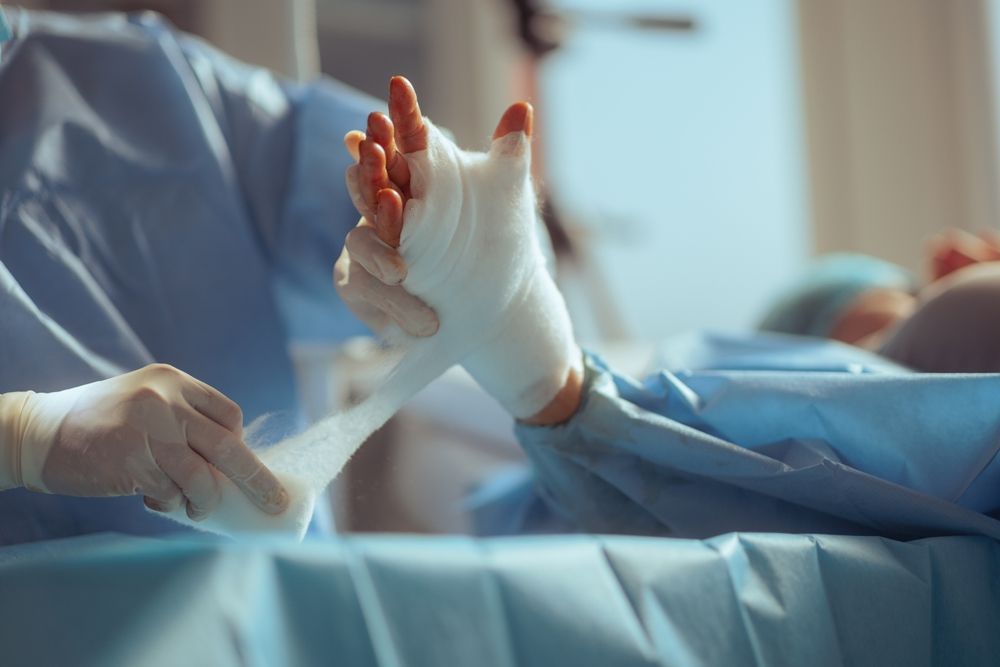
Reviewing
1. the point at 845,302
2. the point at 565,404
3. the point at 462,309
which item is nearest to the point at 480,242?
the point at 462,309

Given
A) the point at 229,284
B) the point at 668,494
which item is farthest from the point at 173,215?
the point at 668,494

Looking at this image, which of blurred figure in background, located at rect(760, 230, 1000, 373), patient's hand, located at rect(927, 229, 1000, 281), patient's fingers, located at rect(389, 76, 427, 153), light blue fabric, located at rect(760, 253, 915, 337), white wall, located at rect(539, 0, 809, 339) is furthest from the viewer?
white wall, located at rect(539, 0, 809, 339)

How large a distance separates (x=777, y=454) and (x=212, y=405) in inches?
13.1

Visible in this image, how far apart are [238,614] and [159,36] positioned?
1.93ft

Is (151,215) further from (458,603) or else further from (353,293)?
(458,603)

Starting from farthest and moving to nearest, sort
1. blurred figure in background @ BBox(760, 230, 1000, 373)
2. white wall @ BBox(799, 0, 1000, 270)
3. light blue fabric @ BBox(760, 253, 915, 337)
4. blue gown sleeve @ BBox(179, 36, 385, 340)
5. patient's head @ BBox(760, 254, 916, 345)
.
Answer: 1. white wall @ BBox(799, 0, 1000, 270)
2. light blue fabric @ BBox(760, 253, 915, 337)
3. patient's head @ BBox(760, 254, 916, 345)
4. blue gown sleeve @ BBox(179, 36, 385, 340)
5. blurred figure in background @ BBox(760, 230, 1000, 373)

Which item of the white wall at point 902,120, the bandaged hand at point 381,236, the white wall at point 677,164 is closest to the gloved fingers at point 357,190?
the bandaged hand at point 381,236

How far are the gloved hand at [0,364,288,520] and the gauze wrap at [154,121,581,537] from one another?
0.02 meters

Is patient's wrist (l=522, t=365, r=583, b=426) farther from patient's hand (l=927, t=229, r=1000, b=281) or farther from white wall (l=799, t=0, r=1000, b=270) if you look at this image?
white wall (l=799, t=0, r=1000, b=270)

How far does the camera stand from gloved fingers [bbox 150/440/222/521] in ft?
1.32

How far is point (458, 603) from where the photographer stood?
0.37m

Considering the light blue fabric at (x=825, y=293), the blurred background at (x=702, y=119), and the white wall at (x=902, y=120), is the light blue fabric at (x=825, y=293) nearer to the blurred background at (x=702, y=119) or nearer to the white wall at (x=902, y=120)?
the blurred background at (x=702, y=119)

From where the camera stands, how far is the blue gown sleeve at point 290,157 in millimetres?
809

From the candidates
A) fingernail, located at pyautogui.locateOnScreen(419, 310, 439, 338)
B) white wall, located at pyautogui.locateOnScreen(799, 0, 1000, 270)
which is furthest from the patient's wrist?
white wall, located at pyautogui.locateOnScreen(799, 0, 1000, 270)
